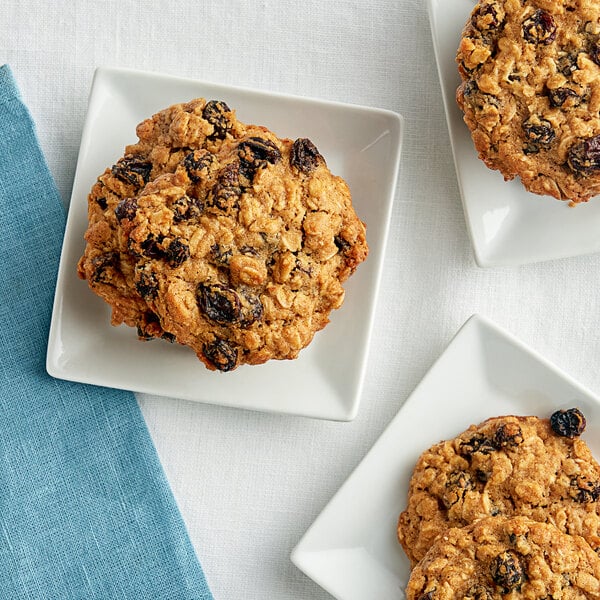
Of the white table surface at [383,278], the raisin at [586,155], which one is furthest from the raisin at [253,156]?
the raisin at [586,155]

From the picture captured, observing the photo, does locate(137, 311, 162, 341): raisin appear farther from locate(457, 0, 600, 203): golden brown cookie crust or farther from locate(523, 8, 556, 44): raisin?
locate(523, 8, 556, 44): raisin

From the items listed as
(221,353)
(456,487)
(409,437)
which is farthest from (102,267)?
(456,487)

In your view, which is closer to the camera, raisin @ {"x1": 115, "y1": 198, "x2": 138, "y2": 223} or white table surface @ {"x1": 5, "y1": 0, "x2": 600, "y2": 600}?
raisin @ {"x1": 115, "y1": 198, "x2": 138, "y2": 223}

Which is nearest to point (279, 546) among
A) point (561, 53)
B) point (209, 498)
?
point (209, 498)

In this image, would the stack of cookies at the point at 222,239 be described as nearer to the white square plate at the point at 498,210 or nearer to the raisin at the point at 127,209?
the raisin at the point at 127,209

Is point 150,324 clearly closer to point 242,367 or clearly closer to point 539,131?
point 242,367

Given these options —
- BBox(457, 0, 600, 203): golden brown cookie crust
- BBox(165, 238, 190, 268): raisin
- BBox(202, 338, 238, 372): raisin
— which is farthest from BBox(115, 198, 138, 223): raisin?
BBox(457, 0, 600, 203): golden brown cookie crust
